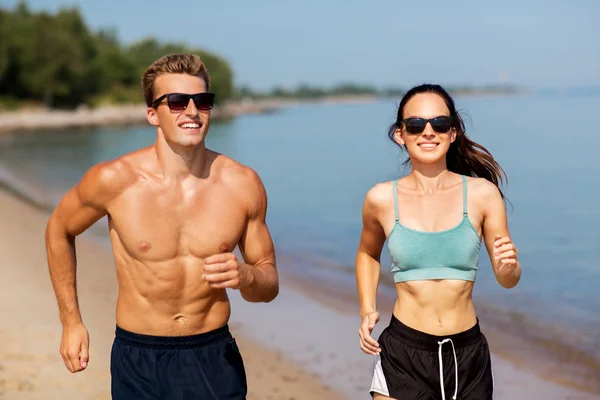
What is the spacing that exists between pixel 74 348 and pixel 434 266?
162 cm

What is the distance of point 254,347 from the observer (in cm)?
788

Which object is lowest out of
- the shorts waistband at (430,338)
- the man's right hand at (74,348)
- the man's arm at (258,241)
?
the man's right hand at (74,348)

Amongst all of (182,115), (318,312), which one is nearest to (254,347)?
(318,312)

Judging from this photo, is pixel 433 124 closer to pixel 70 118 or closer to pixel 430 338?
pixel 430 338

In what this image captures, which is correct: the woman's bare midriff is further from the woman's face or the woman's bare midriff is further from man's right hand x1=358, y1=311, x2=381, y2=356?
the woman's face

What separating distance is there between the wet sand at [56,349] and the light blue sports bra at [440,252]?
132 inches

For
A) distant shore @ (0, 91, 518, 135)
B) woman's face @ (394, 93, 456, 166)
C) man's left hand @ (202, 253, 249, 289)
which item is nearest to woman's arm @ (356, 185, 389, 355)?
woman's face @ (394, 93, 456, 166)

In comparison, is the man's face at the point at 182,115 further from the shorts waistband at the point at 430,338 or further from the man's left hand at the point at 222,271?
the shorts waistband at the point at 430,338

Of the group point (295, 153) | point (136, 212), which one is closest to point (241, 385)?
point (136, 212)

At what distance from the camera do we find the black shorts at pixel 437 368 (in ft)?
11.4

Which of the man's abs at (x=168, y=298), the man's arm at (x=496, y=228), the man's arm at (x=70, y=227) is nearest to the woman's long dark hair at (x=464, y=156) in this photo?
the man's arm at (x=496, y=228)

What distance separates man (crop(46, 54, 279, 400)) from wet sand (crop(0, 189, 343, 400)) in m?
2.86

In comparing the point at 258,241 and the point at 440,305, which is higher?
the point at 258,241

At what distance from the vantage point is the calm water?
1116 centimetres
